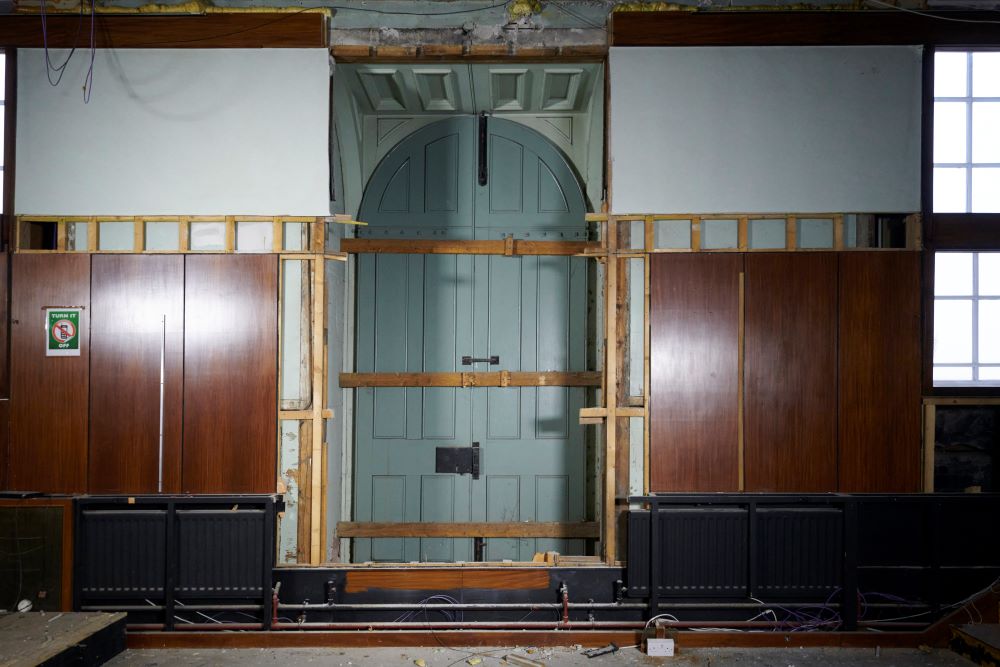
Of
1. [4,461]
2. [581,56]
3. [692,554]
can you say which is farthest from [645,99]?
[4,461]

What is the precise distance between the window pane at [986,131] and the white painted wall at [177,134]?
4101mm

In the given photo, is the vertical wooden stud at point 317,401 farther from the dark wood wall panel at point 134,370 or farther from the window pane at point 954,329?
the window pane at point 954,329

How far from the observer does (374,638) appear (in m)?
3.40

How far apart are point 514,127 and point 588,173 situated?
28.1 inches

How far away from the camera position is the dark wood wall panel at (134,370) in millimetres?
3545

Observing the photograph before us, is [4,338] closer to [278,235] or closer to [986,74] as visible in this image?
[278,235]

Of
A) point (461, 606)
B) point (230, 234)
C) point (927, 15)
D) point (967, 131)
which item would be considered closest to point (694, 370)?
point (461, 606)

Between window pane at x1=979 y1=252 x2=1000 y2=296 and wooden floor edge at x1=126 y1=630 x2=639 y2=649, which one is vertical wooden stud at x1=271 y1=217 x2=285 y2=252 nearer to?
wooden floor edge at x1=126 y1=630 x2=639 y2=649

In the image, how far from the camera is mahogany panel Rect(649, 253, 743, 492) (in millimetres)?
3564

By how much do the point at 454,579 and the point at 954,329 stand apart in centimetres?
352

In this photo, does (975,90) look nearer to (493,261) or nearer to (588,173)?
(588,173)

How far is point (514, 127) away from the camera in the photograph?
15.4 ft

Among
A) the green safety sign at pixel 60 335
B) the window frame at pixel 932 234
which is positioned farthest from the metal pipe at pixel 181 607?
the window frame at pixel 932 234

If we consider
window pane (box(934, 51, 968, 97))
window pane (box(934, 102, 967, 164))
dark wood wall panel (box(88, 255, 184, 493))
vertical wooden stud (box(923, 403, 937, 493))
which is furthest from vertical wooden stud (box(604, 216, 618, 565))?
dark wood wall panel (box(88, 255, 184, 493))
